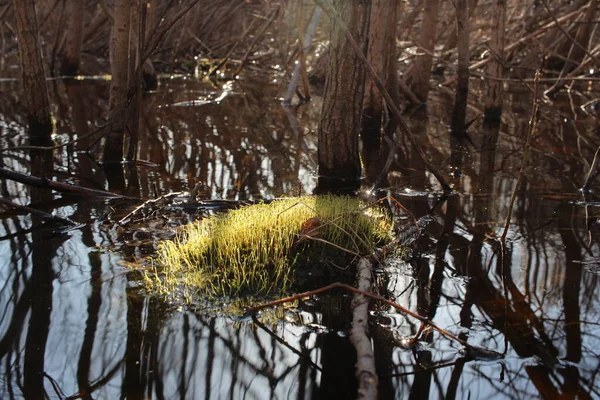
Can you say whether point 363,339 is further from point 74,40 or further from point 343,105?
point 74,40

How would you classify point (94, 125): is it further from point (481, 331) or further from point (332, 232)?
point (481, 331)

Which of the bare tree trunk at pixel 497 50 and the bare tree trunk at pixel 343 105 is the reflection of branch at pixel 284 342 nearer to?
the bare tree trunk at pixel 343 105

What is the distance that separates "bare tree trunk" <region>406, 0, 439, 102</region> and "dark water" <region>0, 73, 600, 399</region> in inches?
197

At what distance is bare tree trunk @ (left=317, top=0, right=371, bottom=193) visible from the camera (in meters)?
5.97

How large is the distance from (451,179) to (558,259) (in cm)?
267

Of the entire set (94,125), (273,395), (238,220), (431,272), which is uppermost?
(94,125)

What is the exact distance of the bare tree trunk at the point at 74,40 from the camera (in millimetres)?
15637

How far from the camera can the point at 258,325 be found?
3.44m

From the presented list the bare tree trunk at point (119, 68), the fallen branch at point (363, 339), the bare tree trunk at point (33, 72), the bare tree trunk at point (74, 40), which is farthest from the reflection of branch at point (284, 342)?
the bare tree trunk at point (74, 40)

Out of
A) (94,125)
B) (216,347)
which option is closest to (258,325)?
(216,347)

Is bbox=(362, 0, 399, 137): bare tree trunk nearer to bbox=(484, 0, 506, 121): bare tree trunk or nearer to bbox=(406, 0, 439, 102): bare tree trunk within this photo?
bbox=(484, 0, 506, 121): bare tree trunk

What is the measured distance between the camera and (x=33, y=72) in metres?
7.89

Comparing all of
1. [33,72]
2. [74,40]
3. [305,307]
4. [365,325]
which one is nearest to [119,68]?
[33,72]

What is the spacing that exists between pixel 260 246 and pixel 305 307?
659mm
